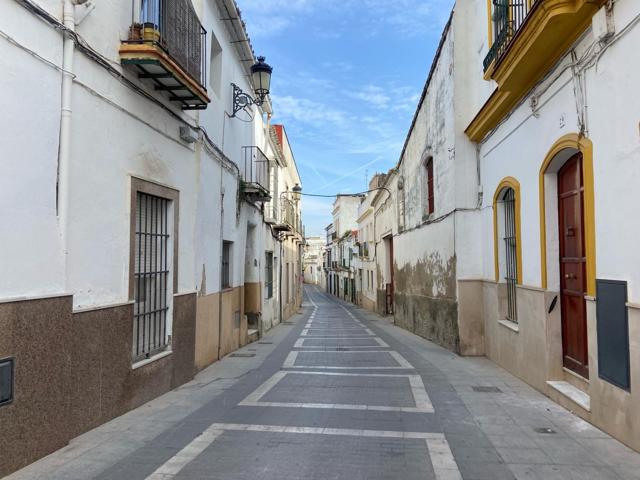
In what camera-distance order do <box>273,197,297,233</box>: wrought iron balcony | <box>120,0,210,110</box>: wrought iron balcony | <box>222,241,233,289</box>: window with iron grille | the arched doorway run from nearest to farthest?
the arched doorway < <box>120,0,210,110</box>: wrought iron balcony < <box>222,241,233,289</box>: window with iron grille < <box>273,197,297,233</box>: wrought iron balcony

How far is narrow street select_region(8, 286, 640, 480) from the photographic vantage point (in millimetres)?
3736

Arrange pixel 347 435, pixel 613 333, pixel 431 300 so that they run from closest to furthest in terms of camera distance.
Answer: pixel 613 333 < pixel 347 435 < pixel 431 300

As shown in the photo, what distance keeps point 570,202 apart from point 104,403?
5692 millimetres

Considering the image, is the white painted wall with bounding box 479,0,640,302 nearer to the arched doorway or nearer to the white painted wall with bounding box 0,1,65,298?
the arched doorway

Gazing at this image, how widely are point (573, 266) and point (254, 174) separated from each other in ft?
27.8

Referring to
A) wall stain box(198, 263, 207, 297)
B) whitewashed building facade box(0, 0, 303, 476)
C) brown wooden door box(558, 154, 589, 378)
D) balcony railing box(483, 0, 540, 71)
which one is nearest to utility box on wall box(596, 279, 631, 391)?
brown wooden door box(558, 154, 589, 378)

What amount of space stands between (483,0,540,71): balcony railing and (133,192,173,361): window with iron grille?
5048 millimetres

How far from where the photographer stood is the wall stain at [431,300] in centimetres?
1025

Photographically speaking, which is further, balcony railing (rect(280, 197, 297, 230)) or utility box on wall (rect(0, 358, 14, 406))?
balcony railing (rect(280, 197, 297, 230))

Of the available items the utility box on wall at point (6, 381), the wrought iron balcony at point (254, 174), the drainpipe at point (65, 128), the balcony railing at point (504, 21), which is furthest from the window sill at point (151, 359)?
the balcony railing at point (504, 21)

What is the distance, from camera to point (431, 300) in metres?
12.3

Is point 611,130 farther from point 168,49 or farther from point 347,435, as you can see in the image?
point 168,49

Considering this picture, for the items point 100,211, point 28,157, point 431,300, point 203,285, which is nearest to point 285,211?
point 431,300

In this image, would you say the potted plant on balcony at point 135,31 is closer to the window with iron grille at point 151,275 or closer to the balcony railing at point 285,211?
the window with iron grille at point 151,275
